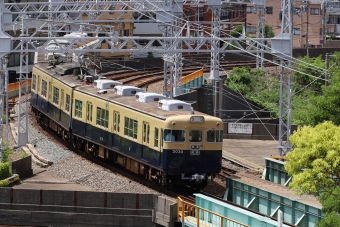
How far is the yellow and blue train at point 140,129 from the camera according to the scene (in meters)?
20.7

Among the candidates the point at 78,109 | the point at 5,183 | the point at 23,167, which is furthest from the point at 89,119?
the point at 5,183

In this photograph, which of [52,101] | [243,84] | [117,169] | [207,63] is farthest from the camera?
[207,63]

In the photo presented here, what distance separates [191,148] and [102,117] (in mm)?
4449

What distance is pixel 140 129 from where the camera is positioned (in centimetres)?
2197

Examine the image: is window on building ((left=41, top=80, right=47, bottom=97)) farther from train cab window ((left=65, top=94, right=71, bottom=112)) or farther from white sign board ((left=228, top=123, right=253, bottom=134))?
white sign board ((left=228, top=123, right=253, bottom=134))

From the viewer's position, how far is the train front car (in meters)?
20.6

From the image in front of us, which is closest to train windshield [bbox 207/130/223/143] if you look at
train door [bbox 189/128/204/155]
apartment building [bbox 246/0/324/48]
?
train door [bbox 189/128/204/155]

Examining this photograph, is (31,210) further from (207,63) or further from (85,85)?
(207,63)

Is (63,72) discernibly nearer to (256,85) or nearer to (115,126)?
(115,126)

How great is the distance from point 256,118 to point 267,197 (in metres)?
16.8

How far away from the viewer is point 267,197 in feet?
64.4

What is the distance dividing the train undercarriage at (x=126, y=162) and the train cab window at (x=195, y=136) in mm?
818

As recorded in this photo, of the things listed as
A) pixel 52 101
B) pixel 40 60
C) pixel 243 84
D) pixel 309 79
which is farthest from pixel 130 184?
pixel 309 79

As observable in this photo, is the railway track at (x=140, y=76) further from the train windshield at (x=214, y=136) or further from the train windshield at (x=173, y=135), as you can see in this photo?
the train windshield at (x=173, y=135)
